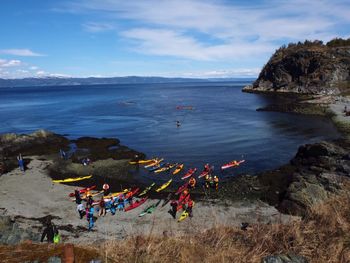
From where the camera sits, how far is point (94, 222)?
27.2 meters

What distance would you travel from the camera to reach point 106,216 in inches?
1118

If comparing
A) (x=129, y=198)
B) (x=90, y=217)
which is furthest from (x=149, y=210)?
(x=90, y=217)

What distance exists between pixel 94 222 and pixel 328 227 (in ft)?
67.5

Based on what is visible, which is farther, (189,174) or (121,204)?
(189,174)

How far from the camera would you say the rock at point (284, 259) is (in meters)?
9.08

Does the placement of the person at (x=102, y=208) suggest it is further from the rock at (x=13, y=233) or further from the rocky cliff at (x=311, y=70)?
the rocky cliff at (x=311, y=70)

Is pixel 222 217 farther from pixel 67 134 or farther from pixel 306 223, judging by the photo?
pixel 67 134

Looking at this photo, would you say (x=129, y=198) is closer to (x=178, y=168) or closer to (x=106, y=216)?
(x=106, y=216)

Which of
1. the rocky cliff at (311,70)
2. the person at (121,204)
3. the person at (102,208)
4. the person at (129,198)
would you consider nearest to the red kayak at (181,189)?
the person at (129,198)

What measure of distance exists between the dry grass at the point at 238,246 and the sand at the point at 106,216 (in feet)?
40.3

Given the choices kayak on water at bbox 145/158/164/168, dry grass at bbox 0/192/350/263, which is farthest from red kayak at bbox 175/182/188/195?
dry grass at bbox 0/192/350/263

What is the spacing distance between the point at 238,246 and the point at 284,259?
1412mm

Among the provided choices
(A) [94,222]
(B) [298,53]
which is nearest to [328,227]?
(A) [94,222]

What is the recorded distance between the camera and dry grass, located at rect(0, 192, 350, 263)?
9031 mm
